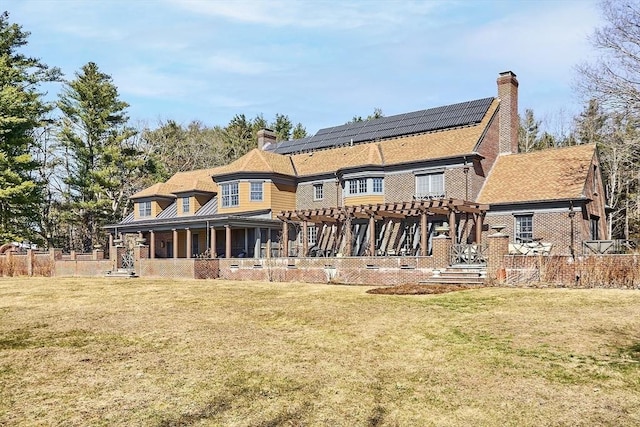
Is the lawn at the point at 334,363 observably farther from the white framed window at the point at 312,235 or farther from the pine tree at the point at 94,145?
the pine tree at the point at 94,145

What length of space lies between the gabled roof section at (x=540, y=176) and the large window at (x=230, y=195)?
15.1m

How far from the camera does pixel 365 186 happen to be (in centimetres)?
3159

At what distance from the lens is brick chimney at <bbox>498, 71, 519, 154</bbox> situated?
31016 millimetres

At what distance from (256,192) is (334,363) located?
2572 cm

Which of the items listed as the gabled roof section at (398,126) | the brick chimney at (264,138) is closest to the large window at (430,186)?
the gabled roof section at (398,126)

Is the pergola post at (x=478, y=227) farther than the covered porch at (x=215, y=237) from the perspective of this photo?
No

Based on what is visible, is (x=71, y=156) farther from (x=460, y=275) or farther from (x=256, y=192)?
(x=460, y=275)

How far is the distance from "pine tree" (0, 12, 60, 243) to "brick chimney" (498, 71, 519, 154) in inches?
1240

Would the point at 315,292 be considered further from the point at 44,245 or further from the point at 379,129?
the point at 44,245

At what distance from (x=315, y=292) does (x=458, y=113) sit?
61.5ft

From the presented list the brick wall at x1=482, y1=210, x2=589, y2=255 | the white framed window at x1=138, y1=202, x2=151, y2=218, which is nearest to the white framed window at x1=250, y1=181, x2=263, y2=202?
the white framed window at x1=138, y1=202, x2=151, y2=218

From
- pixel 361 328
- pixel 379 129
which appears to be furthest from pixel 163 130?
pixel 361 328

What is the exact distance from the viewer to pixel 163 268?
94.5 feet

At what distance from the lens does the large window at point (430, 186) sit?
29.3 metres
